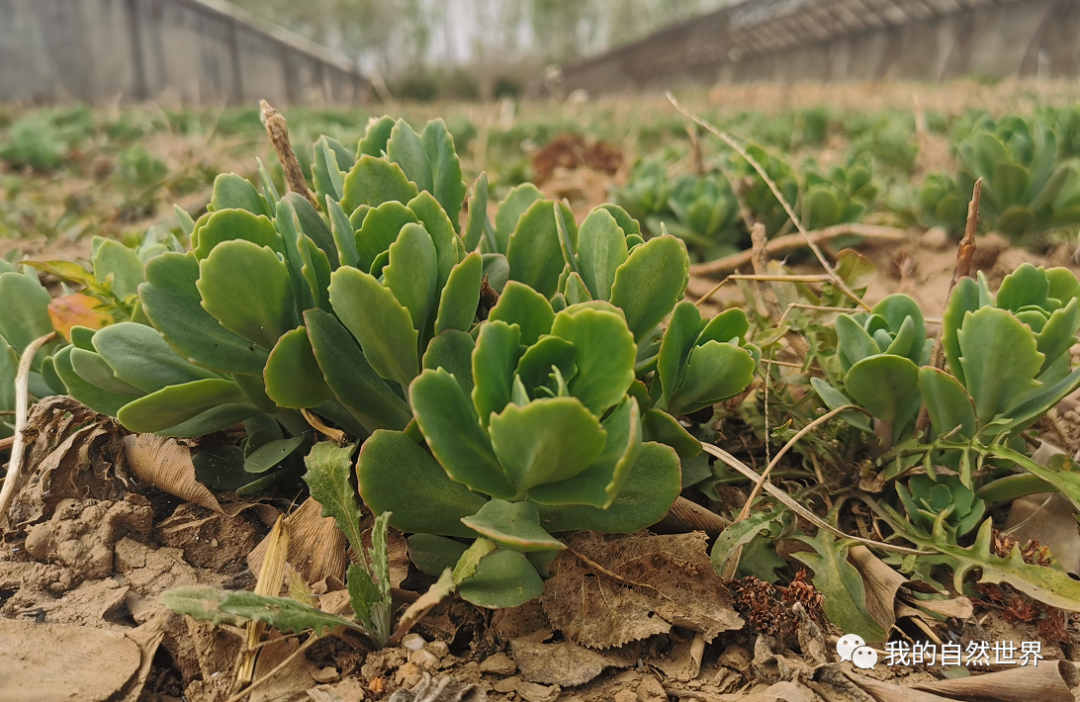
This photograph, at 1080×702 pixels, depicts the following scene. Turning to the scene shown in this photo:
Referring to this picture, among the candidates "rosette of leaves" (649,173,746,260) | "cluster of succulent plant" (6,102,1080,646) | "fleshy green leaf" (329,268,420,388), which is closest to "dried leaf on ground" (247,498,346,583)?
"cluster of succulent plant" (6,102,1080,646)

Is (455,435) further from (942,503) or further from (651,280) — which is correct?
(942,503)

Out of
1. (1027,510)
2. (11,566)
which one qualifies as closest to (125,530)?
(11,566)

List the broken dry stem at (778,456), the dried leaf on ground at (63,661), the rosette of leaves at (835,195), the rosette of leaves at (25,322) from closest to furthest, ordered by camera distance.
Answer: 1. the dried leaf on ground at (63,661)
2. the broken dry stem at (778,456)
3. the rosette of leaves at (25,322)
4. the rosette of leaves at (835,195)

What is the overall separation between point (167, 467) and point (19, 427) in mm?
222

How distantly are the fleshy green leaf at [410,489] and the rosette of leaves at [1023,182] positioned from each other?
195 centimetres

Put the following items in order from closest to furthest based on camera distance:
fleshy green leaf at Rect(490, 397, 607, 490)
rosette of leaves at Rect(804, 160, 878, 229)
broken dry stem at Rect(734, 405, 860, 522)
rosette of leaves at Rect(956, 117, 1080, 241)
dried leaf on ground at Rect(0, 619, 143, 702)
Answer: fleshy green leaf at Rect(490, 397, 607, 490) < dried leaf on ground at Rect(0, 619, 143, 702) < broken dry stem at Rect(734, 405, 860, 522) < rosette of leaves at Rect(956, 117, 1080, 241) < rosette of leaves at Rect(804, 160, 878, 229)

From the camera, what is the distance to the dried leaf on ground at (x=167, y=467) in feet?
3.73

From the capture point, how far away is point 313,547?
3.47 feet

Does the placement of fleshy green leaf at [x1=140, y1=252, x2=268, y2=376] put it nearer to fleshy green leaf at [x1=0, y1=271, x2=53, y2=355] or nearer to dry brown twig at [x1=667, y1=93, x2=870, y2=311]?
fleshy green leaf at [x1=0, y1=271, x2=53, y2=355]

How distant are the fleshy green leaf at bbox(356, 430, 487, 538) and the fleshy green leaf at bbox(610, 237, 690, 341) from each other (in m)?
0.34

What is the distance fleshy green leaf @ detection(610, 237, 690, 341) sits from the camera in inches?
40.3

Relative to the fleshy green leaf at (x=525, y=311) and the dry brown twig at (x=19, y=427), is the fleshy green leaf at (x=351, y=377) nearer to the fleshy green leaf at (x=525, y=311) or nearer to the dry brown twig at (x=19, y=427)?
the fleshy green leaf at (x=525, y=311)

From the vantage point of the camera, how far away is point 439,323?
100 centimetres

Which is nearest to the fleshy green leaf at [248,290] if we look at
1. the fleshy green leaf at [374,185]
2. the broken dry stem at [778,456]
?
the fleshy green leaf at [374,185]
